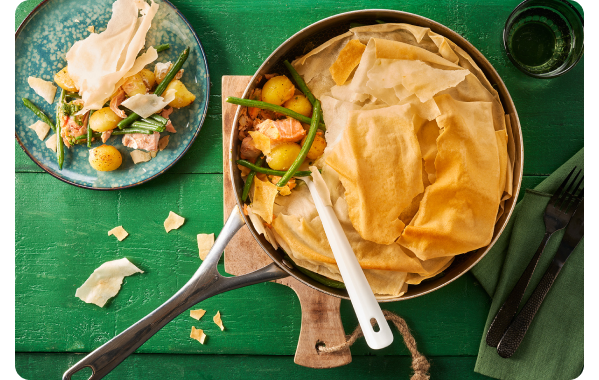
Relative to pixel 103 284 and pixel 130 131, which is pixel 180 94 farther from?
pixel 103 284

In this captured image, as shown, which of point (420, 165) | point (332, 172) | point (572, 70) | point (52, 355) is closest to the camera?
point (420, 165)

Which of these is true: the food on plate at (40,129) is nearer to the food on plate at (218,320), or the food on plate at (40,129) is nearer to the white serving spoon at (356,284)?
the food on plate at (218,320)

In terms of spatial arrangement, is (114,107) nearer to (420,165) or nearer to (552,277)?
(420,165)

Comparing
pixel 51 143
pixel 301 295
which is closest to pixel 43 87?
pixel 51 143

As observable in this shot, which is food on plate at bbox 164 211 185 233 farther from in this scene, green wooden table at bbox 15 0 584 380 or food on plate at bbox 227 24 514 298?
food on plate at bbox 227 24 514 298

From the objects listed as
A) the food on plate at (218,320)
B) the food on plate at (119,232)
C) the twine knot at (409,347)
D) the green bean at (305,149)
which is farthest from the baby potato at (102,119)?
the twine knot at (409,347)

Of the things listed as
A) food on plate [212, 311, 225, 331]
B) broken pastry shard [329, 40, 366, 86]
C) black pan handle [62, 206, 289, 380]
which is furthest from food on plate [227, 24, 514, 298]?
food on plate [212, 311, 225, 331]

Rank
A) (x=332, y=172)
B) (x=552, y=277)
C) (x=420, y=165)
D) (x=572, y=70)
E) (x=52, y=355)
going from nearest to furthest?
1. (x=420, y=165)
2. (x=332, y=172)
3. (x=552, y=277)
4. (x=572, y=70)
5. (x=52, y=355)

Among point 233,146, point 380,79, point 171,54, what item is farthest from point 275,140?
point 171,54
